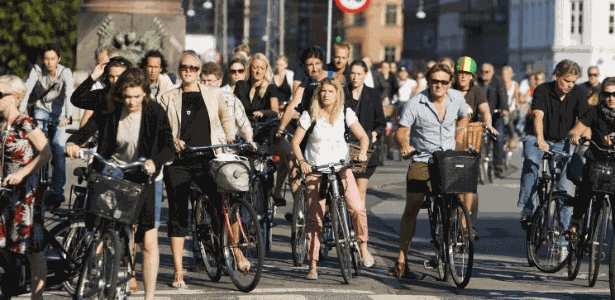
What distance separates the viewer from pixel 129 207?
9555mm

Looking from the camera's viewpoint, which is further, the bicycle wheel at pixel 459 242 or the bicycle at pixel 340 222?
the bicycle at pixel 340 222

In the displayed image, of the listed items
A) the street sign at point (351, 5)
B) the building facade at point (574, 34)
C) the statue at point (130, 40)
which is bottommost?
the statue at point (130, 40)

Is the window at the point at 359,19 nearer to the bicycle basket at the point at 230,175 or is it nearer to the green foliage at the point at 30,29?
the green foliage at the point at 30,29

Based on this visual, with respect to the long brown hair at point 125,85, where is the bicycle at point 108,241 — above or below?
below

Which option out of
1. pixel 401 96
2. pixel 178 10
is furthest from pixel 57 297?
pixel 401 96

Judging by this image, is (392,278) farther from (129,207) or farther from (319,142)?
(129,207)

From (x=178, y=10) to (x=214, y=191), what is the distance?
17.1 metres

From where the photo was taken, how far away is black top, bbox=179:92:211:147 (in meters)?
11.8

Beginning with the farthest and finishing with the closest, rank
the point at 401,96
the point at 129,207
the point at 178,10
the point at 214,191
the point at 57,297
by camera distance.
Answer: the point at 401,96, the point at 178,10, the point at 214,191, the point at 57,297, the point at 129,207

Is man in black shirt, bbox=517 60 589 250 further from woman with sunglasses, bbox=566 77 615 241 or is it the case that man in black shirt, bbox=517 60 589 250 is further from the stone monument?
the stone monument

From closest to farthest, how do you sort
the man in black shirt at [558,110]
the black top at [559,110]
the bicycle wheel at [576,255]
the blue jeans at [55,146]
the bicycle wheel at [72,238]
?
the bicycle wheel at [72,238]
the bicycle wheel at [576,255]
the man in black shirt at [558,110]
the black top at [559,110]
the blue jeans at [55,146]

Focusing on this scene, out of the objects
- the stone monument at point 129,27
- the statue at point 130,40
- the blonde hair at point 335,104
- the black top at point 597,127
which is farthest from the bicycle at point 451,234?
the stone monument at point 129,27

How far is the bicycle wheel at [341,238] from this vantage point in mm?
12078

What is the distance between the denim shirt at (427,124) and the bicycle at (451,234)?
20 centimetres
